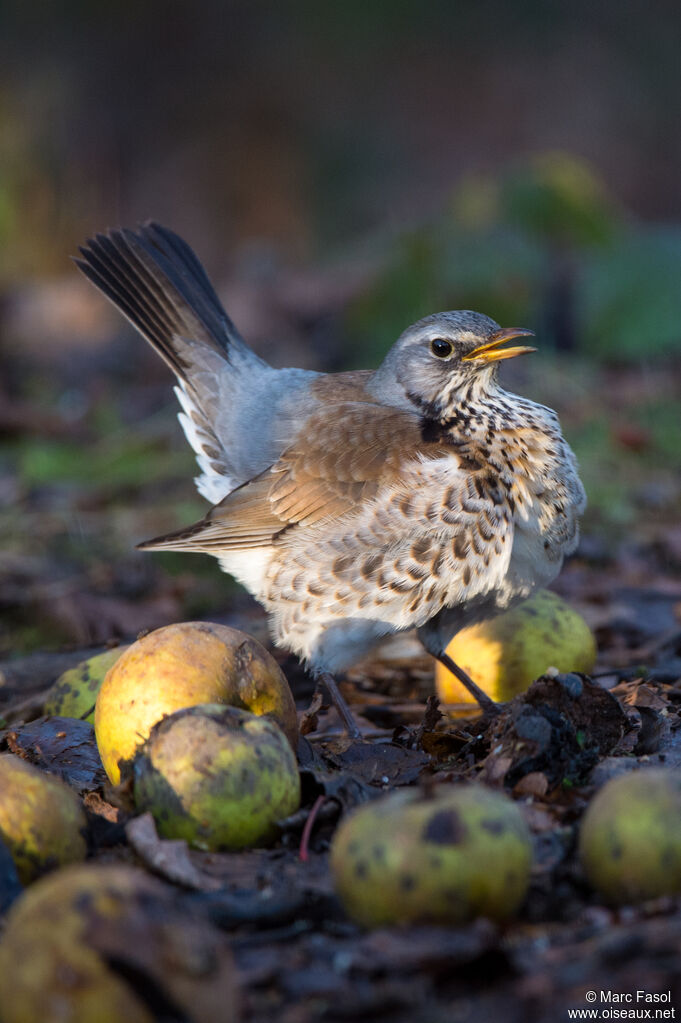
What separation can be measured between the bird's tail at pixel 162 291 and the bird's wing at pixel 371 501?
44.3 inches

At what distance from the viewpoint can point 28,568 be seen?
715 centimetres

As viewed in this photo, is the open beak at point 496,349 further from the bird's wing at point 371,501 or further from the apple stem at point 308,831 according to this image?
the apple stem at point 308,831

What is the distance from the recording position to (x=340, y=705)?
187 inches

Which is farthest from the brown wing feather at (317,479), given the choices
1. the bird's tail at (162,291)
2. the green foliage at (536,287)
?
the green foliage at (536,287)

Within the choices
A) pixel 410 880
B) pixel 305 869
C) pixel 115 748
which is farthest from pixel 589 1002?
pixel 115 748

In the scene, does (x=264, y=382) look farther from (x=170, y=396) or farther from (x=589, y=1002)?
(x=170, y=396)

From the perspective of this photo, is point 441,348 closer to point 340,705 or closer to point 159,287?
point 340,705

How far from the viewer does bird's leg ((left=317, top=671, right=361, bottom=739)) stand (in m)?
4.62

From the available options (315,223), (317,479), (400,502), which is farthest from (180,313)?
(315,223)

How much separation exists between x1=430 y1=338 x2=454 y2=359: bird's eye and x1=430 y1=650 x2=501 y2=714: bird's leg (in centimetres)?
127

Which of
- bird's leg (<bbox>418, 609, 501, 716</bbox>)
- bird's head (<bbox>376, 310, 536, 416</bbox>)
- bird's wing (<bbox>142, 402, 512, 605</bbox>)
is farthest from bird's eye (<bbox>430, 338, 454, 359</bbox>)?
bird's leg (<bbox>418, 609, 501, 716</bbox>)

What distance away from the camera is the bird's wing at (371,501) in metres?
4.61

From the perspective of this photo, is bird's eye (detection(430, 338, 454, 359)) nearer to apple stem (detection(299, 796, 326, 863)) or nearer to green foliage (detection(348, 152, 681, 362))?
apple stem (detection(299, 796, 326, 863))

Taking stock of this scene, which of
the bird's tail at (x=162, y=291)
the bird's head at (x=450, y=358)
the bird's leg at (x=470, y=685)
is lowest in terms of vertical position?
the bird's leg at (x=470, y=685)
